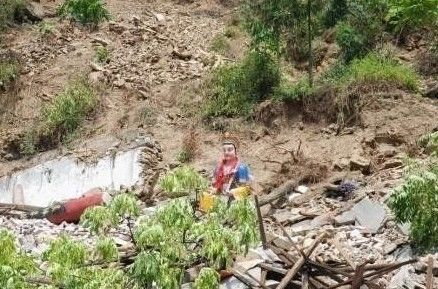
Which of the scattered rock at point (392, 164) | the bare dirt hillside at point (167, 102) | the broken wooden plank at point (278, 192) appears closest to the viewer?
the broken wooden plank at point (278, 192)

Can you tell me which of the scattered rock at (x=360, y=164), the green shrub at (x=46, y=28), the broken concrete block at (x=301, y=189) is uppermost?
the green shrub at (x=46, y=28)

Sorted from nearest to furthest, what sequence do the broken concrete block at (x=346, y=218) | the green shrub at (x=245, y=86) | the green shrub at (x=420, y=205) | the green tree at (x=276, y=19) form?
the green shrub at (x=420, y=205) → the broken concrete block at (x=346, y=218) → the green shrub at (x=245, y=86) → the green tree at (x=276, y=19)

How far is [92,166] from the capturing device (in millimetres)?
11812

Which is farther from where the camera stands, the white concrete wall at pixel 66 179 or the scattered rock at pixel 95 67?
the scattered rock at pixel 95 67

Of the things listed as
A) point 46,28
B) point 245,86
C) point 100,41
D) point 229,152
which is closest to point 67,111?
point 100,41

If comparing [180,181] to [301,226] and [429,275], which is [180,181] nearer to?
[429,275]

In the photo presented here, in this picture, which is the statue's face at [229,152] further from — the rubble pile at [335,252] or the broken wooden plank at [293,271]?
the broken wooden plank at [293,271]

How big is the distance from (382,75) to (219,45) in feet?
15.2

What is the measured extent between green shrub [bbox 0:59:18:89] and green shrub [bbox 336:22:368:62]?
6.76 meters

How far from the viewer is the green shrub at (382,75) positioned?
1116 centimetres

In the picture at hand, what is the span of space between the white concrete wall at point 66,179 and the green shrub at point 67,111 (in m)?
0.99

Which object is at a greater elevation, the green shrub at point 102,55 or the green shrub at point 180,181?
the green shrub at point 180,181

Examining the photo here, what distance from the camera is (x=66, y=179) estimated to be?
11.9 m

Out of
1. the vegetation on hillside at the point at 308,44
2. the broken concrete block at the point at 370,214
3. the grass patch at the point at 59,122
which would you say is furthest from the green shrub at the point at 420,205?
the grass patch at the point at 59,122
